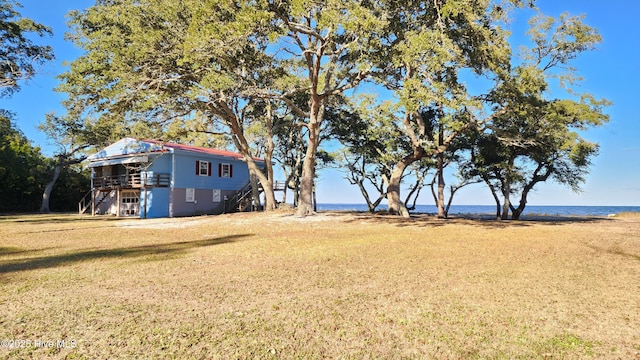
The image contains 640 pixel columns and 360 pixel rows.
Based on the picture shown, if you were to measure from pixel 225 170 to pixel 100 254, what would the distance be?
79.0 ft

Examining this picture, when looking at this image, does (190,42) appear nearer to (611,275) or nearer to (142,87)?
(142,87)

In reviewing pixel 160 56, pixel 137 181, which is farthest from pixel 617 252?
pixel 137 181

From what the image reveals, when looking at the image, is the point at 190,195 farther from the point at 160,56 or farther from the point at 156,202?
the point at 160,56

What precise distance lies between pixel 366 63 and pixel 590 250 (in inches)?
407

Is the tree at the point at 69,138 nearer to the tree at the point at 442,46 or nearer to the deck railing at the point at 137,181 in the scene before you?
the deck railing at the point at 137,181

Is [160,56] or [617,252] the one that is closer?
[617,252]

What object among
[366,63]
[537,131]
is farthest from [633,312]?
[537,131]

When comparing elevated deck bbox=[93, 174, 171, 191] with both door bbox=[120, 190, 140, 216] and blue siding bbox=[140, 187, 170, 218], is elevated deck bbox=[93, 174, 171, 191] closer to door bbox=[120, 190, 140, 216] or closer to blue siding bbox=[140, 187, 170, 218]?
blue siding bbox=[140, 187, 170, 218]

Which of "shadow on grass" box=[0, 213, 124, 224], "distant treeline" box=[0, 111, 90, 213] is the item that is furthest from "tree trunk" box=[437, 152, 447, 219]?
"distant treeline" box=[0, 111, 90, 213]

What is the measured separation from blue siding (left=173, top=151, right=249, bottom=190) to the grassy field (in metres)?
18.5

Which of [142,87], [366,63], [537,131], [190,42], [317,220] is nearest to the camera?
[190,42]

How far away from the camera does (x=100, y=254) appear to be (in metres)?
10.3

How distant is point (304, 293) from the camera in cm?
635

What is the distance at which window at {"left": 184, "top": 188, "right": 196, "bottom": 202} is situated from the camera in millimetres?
30375
